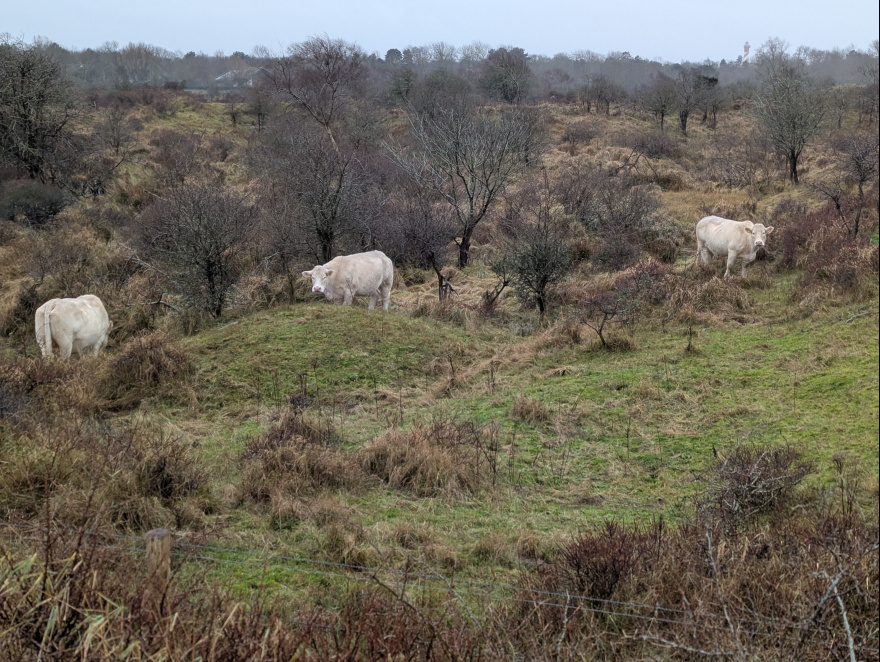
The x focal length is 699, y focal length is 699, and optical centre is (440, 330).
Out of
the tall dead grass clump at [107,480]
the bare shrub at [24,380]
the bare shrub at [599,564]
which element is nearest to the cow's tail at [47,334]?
the bare shrub at [24,380]

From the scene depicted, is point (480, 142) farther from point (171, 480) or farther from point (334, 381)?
point (171, 480)

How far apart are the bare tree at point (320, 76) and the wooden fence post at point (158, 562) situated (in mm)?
32109

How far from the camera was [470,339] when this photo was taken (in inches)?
465

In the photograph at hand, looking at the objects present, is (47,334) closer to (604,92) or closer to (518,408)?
(518,408)

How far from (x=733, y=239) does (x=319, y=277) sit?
8310 millimetres

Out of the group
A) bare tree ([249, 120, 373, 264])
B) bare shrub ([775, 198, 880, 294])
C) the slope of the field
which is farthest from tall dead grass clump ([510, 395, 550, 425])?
bare tree ([249, 120, 373, 264])

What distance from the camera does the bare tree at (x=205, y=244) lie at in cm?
1290

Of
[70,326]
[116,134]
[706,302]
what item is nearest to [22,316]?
[70,326]

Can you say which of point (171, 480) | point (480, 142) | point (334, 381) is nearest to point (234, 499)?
point (171, 480)

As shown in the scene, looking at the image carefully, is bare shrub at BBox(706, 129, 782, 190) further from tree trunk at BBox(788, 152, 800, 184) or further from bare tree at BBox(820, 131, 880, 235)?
bare tree at BBox(820, 131, 880, 235)

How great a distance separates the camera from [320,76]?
36.5 metres

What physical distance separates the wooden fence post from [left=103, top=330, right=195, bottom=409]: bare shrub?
5973 millimetres

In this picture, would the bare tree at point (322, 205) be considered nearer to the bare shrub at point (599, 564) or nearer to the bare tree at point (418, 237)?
the bare tree at point (418, 237)

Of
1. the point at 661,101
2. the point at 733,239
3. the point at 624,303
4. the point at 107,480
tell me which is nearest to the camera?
the point at 107,480
